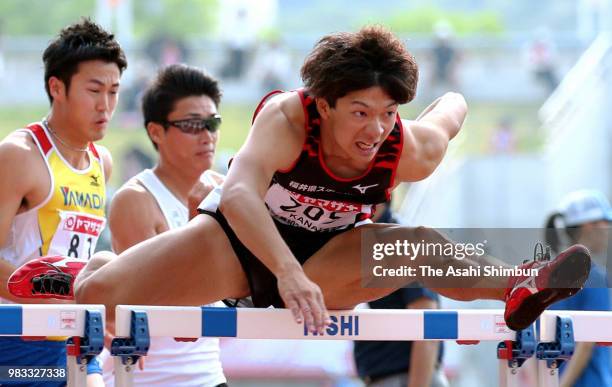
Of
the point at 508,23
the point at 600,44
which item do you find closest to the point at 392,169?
the point at 600,44

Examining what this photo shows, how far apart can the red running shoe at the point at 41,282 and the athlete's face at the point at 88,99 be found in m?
1.07

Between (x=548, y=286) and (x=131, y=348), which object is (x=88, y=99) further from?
(x=548, y=286)

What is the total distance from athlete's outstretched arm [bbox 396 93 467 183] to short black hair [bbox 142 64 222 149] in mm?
1620

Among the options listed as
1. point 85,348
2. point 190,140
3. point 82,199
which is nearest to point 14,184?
point 82,199

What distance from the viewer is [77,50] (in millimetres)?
5793

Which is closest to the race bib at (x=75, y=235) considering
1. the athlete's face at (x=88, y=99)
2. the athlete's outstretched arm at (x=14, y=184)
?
the athlete's outstretched arm at (x=14, y=184)

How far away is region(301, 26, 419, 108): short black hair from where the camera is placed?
4352 mm

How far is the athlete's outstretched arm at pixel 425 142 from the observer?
4.67m

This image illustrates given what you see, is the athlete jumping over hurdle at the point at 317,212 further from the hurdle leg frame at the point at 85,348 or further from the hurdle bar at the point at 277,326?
the hurdle leg frame at the point at 85,348

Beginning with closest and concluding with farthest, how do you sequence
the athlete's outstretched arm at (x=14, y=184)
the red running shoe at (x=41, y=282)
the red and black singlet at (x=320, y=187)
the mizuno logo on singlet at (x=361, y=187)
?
the red and black singlet at (x=320, y=187)
the mizuno logo on singlet at (x=361, y=187)
the red running shoe at (x=41, y=282)
the athlete's outstretched arm at (x=14, y=184)

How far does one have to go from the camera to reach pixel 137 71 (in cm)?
2594

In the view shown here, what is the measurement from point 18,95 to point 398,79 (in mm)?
26210

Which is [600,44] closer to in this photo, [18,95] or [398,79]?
[18,95]

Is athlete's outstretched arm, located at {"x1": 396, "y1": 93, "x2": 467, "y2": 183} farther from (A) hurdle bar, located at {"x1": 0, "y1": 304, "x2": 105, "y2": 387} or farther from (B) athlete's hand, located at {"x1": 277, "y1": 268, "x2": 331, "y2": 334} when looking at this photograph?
(A) hurdle bar, located at {"x1": 0, "y1": 304, "x2": 105, "y2": 387}
